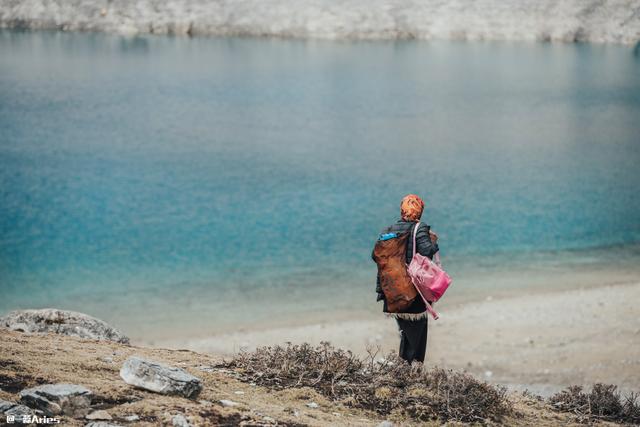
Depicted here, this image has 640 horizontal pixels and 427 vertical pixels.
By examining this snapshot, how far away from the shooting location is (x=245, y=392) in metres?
7.91

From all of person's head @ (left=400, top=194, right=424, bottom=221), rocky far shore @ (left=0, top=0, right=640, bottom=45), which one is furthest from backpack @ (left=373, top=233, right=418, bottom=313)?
A: rocky far shore @ (left=0, top=0, right=640, bottom=45)

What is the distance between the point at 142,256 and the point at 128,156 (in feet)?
40.8

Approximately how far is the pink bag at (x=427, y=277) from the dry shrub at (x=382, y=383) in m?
0.70

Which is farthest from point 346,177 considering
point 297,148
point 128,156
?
point 128,156

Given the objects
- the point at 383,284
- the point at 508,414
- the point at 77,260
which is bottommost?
the point at 77,260

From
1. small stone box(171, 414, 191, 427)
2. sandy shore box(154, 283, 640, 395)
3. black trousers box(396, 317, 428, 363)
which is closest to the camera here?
small stone box(171, 414, 191, 427)

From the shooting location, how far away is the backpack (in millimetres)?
8727

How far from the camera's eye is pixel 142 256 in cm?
2444

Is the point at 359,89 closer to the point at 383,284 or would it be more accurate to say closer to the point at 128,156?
the point at 128,156

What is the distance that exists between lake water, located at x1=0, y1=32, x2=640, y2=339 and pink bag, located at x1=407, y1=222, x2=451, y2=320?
36.5 ft

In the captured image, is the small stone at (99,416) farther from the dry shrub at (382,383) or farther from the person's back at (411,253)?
the person's back at (411,253)

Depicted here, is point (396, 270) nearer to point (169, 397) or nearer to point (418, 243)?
point (418, 243)

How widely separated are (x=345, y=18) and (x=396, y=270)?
70.1 metres

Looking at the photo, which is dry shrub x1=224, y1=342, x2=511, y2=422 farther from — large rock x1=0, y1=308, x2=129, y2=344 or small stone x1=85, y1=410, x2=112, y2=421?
large rock x1=0, y1=308, x2=129, y2=344
